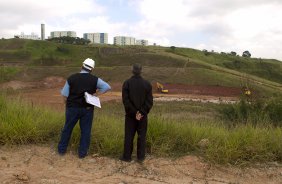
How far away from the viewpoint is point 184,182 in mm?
6676

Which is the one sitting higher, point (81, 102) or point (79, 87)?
point (79, 87)

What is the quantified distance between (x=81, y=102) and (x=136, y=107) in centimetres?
104

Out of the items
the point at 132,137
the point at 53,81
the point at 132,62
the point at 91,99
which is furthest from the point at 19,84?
the point at 132,137

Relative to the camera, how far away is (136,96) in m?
7.27

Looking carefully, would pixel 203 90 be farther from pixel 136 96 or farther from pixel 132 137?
pixel 136 96

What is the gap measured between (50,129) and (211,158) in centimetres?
331

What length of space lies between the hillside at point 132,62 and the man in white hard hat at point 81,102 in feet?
46.8

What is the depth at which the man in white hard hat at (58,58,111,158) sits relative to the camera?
7.50 m

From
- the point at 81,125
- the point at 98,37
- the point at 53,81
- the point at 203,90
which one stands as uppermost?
the point at 98,37

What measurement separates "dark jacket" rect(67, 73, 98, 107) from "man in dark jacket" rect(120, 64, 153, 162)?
66 cm

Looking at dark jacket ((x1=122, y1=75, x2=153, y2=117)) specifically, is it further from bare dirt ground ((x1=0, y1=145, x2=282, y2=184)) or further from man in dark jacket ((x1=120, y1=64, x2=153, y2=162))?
bare dirt ground ((x1=0, y1=145, x2=282, y2=184))

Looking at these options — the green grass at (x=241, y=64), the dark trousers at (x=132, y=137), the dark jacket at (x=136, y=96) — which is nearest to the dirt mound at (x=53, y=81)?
the dark trousers at (x=132, y=137)

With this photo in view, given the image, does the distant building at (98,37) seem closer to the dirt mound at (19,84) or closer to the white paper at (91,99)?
the dirt mound at (19,84)

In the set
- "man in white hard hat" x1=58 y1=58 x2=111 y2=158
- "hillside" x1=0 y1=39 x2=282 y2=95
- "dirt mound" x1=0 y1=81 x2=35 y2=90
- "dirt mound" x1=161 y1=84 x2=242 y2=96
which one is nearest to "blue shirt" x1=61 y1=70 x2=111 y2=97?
"man in white hard hat" x1=58 y1=58 x2=111 y2=158
